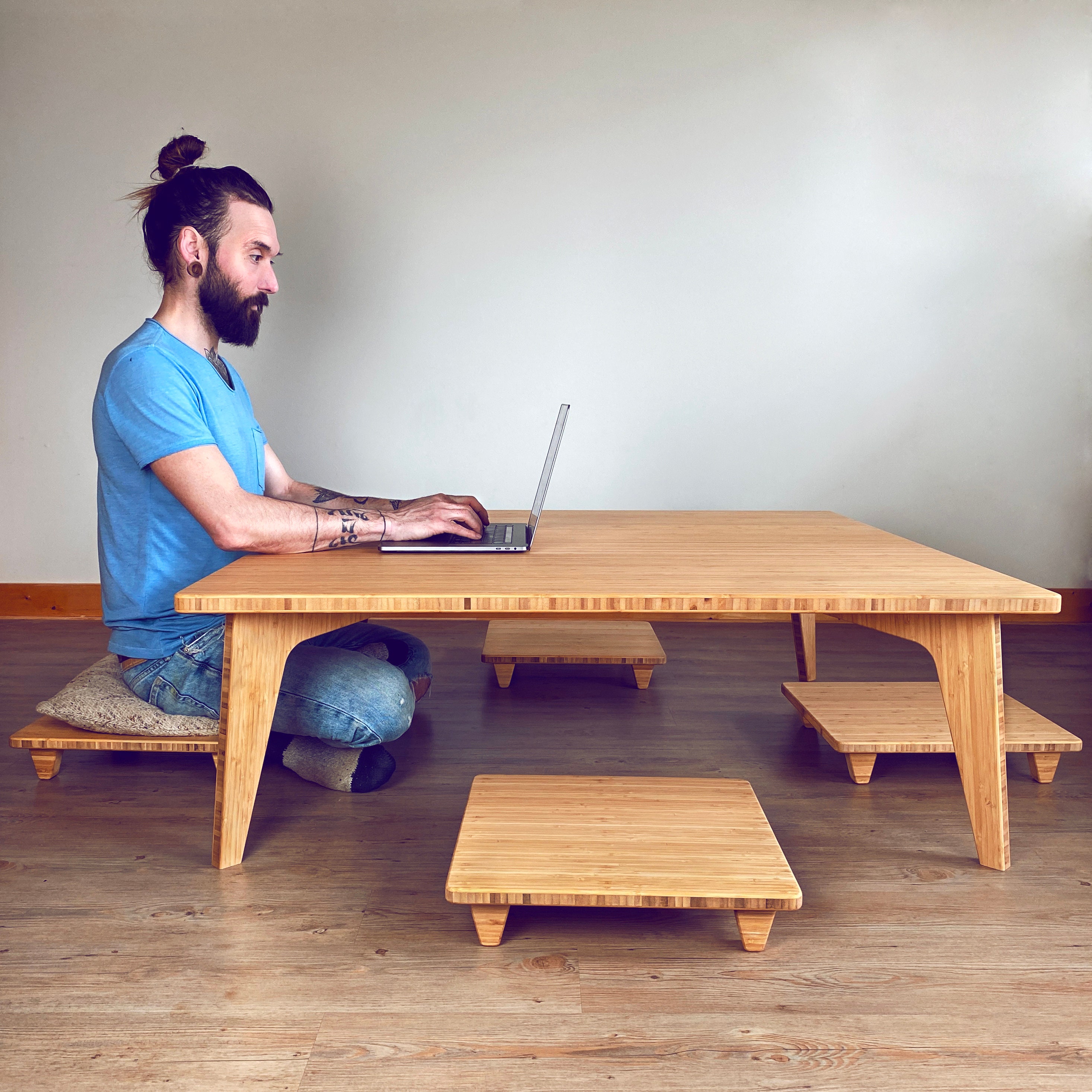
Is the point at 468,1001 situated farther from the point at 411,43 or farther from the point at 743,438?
the point at 411,43

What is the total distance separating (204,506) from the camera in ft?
5.02

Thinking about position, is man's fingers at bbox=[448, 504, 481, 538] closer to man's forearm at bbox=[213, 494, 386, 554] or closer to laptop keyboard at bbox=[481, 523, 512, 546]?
laptop keyboard at bbox=[481, 523, 512, 546]

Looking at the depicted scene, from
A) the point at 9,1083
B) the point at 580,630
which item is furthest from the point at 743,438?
the point at 9,1083

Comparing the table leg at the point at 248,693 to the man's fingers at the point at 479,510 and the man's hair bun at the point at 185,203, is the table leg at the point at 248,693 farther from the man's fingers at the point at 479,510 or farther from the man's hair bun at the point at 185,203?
the man's hair bun at the point at 185,203

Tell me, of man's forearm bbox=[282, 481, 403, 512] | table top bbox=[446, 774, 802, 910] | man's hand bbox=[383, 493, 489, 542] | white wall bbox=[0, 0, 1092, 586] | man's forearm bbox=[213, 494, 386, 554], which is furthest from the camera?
white wall bbox=[0, 0, 1092, 586]

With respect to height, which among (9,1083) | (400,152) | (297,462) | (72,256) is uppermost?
(400,152)

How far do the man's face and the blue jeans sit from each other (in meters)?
0.60

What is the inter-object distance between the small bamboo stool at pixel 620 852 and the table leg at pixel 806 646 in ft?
3.36

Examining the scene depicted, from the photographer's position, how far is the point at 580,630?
2.64 metres

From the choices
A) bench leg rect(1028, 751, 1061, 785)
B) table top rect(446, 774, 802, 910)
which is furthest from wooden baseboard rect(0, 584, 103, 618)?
bench leg rect(1028, 751, 1061, 785)

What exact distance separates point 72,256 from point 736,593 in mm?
2811

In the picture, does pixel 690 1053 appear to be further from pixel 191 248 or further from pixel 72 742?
pixel 191 248

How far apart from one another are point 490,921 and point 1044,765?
49.4 inches

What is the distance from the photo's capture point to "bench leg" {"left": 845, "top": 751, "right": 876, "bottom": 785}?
1.85 meters
